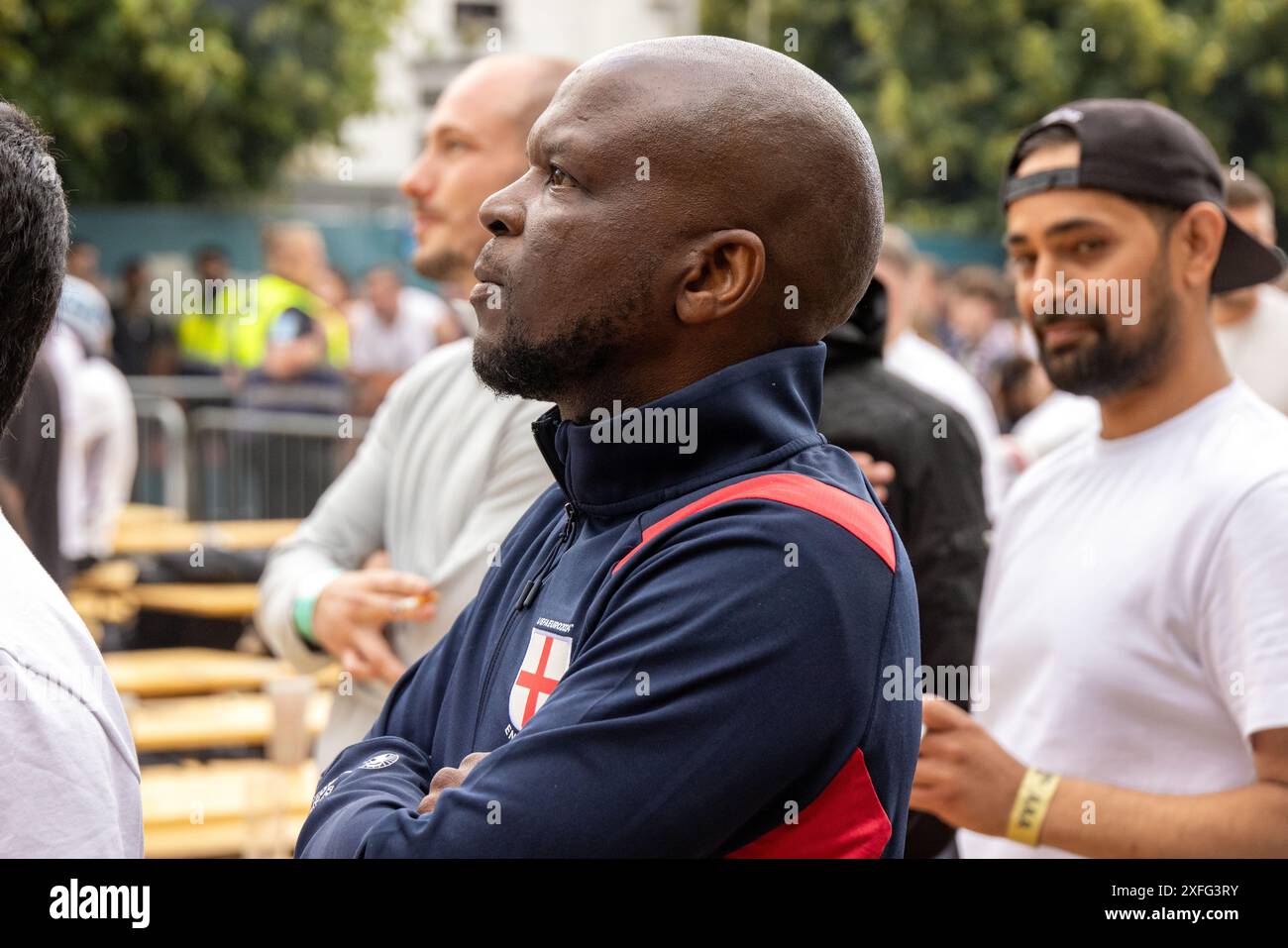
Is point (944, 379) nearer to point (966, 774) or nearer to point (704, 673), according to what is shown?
point (966, 774)

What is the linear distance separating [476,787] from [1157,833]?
1360 mm

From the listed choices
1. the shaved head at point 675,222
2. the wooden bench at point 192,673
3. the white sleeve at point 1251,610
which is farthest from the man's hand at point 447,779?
the wooden bench at point 192,673

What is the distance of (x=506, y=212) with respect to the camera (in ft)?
5.42

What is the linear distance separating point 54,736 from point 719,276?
803 millimetres

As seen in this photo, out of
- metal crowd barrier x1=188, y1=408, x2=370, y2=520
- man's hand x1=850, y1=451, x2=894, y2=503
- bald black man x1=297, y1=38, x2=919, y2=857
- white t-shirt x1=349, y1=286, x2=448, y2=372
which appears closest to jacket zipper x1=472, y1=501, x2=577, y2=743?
bald black man x1=297, y1=38, x2=919, y2=857

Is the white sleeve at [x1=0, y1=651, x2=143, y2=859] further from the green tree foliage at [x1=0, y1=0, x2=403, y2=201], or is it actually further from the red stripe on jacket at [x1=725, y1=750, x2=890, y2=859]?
the green tree foliage at [x1=0, y1=0, x2=403, y2=201]

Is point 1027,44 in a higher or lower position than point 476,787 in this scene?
higher

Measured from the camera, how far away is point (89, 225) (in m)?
17.9

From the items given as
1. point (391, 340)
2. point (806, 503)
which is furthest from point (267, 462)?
point (806, 503)

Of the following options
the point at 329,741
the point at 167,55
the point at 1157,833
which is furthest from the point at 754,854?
the point at 167,55

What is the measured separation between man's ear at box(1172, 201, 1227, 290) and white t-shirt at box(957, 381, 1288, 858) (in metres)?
0.22

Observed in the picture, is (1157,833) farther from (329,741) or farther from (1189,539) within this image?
(329,741)

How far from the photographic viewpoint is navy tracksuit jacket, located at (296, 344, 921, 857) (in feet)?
4.62
